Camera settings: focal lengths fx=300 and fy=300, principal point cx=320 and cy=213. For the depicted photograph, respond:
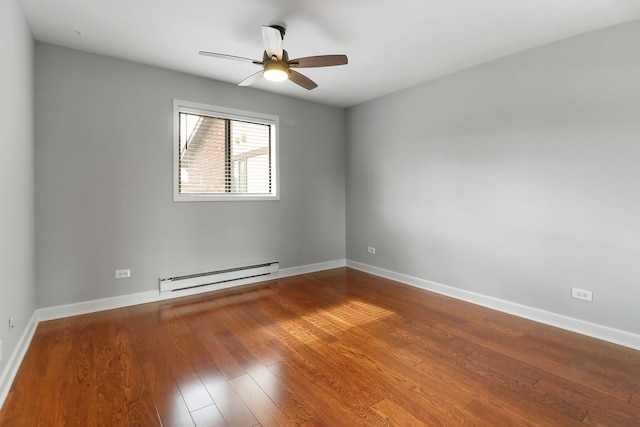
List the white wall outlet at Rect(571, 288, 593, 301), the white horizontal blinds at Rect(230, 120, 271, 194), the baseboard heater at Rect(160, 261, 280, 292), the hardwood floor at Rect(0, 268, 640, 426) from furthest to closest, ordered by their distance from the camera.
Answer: the white horizontal blinds at Rect(230, 120, 271, 194) < the baseboard heater at Rect(160, 261, 280, 292) < the white wall outlet at Rect(571, 288, 593, 301) < the hardwood floor at Rect(0, 268, 640, 426)

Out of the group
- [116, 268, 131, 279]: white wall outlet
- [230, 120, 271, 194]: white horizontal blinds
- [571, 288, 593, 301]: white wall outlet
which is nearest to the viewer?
[571, 288, 593, 301]: white wall outlet

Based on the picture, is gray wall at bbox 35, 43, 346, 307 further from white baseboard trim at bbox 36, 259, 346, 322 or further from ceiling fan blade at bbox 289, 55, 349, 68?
ceiling fan blade at bbox 289, 55, 349, 68

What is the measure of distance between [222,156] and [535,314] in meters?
4.18

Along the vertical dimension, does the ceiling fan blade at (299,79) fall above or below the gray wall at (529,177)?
above

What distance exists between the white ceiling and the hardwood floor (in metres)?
2.81

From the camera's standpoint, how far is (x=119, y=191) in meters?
3.39

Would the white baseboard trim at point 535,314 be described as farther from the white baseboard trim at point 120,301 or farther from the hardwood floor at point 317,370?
the white baseboard trim at point 120,301

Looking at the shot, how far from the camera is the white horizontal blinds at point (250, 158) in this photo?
4.30 metres

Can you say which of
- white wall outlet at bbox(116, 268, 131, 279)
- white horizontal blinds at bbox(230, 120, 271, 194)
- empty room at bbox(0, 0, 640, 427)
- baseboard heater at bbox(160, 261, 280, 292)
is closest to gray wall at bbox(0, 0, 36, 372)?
empty room at bbox(0, 0, 640, 427)

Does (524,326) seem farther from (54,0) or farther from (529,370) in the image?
(54,0)

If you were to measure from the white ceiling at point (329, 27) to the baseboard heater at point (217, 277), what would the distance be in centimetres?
258

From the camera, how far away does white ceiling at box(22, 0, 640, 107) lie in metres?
2.43

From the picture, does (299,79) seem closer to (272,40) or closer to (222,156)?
(272,40)

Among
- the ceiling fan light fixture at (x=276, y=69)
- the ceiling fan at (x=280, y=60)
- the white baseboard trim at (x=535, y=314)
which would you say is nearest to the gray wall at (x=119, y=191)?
the ceiling fan at (x=280, y=60)
